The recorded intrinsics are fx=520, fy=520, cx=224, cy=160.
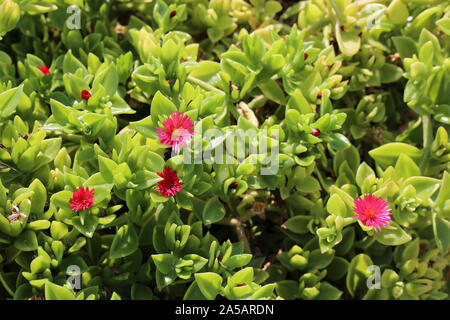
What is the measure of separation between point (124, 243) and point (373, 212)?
58cm

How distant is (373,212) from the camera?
47.7 inches

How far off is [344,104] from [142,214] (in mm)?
756

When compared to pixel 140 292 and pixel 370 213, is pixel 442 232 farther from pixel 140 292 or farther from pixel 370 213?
pixel 140 292

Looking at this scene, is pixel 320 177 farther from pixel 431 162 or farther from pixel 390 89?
pixel 390 89

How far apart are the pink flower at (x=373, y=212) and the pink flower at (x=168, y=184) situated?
0.43 m

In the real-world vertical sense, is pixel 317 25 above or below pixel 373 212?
above

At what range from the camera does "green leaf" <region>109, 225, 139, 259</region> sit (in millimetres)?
1167

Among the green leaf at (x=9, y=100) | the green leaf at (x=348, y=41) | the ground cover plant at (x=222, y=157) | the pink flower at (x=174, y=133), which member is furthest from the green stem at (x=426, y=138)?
the green leaf at (x=9, y=100)

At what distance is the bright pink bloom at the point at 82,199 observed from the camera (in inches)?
43.4
